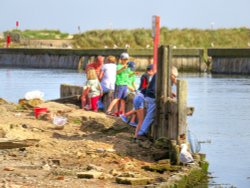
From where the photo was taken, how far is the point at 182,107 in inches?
639

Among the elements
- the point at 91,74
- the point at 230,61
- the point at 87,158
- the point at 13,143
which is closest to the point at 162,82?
the point at 87,158

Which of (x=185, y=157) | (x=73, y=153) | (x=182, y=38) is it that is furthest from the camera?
(x=182, y=38)

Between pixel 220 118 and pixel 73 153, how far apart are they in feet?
52.0

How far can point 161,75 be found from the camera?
1755cm

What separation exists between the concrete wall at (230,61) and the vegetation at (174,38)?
1155 cm

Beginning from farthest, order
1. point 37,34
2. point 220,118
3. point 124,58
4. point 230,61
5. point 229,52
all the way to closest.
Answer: point 37,34
point 230,61
point 229,52
point 220,118
point 124,58

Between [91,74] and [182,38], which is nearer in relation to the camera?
[91,74]

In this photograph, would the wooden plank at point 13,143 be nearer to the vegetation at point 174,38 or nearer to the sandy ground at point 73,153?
the sandy ground at point 73,153

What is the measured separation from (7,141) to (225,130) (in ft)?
38.9

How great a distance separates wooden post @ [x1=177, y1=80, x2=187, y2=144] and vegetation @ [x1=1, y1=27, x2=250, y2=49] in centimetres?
6113

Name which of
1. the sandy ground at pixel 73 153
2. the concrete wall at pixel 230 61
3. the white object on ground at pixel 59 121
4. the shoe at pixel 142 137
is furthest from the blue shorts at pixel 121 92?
the concrete wall at pixel 230 61

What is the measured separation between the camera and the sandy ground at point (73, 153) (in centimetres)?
Answer: 1355

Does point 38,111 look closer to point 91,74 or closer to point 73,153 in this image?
point 91,74

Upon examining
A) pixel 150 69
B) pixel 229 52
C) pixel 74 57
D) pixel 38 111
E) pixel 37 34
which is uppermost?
pixel 150 69
